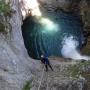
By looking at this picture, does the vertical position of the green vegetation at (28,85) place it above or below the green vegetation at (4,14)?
below

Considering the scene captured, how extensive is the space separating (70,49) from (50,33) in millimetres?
4878

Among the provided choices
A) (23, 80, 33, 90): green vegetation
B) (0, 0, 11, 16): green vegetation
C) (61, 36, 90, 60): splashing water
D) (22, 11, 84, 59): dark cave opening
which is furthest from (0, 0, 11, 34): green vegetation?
(61, 36, 90, 60): splashing water

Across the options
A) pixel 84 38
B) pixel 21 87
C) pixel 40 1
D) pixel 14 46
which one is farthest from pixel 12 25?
pixel 40 1

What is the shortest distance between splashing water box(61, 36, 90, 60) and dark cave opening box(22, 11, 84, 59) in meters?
0.61

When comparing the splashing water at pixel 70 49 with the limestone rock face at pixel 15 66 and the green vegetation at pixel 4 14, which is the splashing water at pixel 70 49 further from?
the green vegetation at pixel 4 14

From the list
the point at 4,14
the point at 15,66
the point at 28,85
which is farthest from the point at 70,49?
the point at 28,85

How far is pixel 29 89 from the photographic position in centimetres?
2989

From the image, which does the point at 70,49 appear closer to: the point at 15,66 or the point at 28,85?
the point at 15,66

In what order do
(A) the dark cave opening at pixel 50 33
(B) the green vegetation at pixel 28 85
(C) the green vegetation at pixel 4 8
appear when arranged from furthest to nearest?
(A) the dark cave opening at pixel 50 33
(C) the green vegetation at pixel 4 8
(B) the green vegetation at pixel 28 85

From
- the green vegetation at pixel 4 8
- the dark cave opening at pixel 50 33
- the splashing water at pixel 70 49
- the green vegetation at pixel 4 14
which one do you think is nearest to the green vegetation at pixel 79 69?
the splashing water at pixel 70 49

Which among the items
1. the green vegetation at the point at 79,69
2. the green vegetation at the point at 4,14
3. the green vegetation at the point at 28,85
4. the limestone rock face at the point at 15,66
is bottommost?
the green vegetation at the point at 79,69

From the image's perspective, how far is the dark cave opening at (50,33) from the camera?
45500 millimetres

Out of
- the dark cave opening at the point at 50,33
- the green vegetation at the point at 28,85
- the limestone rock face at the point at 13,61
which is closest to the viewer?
the limestone rock face at the point at 13,61

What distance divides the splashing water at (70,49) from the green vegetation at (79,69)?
759 centimetres
